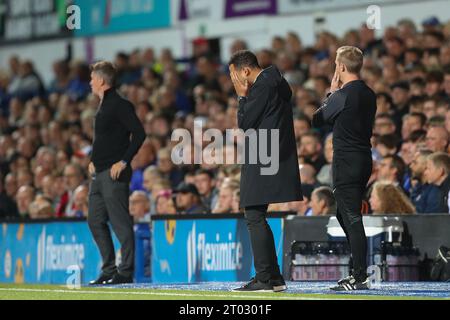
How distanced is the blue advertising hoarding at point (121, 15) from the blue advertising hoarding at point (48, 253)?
8690mm

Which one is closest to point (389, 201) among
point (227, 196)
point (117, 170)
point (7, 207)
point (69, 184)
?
point (227, 196)

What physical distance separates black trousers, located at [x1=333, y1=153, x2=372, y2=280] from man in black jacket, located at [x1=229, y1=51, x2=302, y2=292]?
13.4 inches

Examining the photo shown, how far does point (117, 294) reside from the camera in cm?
1024

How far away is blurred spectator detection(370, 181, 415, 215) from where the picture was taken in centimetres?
1280

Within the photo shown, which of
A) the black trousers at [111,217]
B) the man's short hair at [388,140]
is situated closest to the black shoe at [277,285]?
→ the black trousers at [111,217]

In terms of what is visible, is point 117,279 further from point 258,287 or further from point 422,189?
point 422,189

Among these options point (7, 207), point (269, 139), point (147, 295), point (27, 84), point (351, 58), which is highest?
point (27, 84)

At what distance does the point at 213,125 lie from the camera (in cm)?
1766

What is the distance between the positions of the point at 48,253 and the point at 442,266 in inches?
232

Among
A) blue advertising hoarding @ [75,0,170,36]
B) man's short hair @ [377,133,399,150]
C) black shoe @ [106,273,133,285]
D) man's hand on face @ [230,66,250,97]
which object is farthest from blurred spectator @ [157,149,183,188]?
blue advertising hoarding @ [75,0,170,36]

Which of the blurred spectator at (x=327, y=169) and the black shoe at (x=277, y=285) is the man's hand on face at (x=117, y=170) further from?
the blurred spectator at (x=327, y=169)

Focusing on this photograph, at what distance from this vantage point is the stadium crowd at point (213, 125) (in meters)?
13.8
